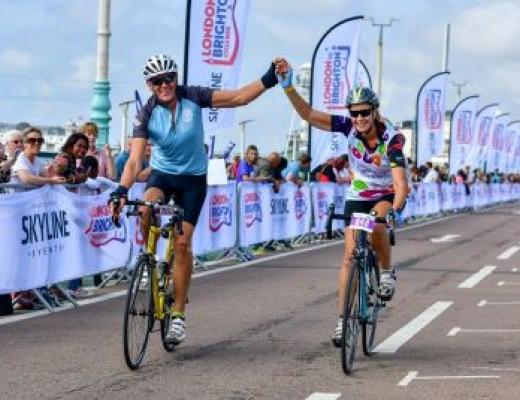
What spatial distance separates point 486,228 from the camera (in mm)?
31875

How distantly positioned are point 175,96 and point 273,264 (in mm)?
9686

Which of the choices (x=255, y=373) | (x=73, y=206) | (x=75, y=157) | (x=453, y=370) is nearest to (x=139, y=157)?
(x=255, y=373)

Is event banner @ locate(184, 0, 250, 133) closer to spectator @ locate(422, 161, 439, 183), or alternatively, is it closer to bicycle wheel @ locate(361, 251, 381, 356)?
bicycle wheel @ locate(361, 251, 381, 356)

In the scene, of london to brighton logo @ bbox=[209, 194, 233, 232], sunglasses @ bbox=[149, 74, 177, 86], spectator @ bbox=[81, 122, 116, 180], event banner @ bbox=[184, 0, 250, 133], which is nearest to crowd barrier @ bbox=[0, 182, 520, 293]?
london to brighton logo @ bbox=[209, 194, 233, 232]

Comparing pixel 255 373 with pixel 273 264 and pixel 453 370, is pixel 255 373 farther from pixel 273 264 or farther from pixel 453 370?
pixel 273 264

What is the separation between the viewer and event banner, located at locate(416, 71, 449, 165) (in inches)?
1706

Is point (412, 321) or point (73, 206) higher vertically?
point (73, 206)

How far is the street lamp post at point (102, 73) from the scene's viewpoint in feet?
70.2

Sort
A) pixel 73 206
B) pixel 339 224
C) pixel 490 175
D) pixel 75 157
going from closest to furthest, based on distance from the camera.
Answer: pixel 73 206 < pixel 75 157 < pixel 339 224 < pixel 490 175

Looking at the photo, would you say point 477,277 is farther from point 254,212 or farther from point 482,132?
point 482,132

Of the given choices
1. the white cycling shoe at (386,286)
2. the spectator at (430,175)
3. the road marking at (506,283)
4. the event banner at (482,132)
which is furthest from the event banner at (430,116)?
the white cycling shoe at (386,286)

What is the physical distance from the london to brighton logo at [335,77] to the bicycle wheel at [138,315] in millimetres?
20656

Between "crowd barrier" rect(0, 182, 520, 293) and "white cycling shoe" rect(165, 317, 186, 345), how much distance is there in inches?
115

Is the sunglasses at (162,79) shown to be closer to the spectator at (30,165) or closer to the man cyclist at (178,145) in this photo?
the man cyclist at (178,145)
